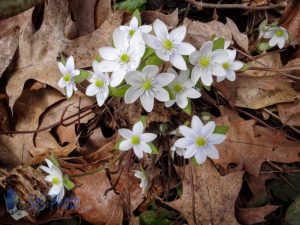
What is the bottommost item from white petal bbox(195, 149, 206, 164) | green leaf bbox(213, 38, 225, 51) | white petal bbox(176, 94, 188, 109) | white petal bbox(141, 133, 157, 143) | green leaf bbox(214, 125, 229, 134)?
white petal bbox(195, 149, 206, 164)

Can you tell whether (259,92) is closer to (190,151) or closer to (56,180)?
(190,151)

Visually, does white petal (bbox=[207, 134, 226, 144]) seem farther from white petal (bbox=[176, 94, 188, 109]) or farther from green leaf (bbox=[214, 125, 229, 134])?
white petal (bbox=[176, 94, 188, 109])

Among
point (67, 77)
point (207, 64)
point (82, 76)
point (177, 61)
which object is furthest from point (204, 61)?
point (67, 77)

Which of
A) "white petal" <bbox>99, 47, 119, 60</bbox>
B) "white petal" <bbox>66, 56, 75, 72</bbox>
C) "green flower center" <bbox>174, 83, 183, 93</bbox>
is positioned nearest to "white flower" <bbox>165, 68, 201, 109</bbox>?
"green flower center" <bbox>174, 83, 183, 93</bbox>

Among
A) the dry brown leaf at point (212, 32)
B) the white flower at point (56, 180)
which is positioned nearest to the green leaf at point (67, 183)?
the white flower at point (56, 180)

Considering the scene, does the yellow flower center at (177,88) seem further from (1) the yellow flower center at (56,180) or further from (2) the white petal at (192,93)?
(1) the yellow flower center at (56,180)

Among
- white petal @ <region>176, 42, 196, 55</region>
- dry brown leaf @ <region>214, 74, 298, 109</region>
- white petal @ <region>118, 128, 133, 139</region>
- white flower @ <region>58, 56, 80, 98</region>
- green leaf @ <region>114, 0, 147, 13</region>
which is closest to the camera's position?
white petal @ <region>176, 42, 196, 55</region>
